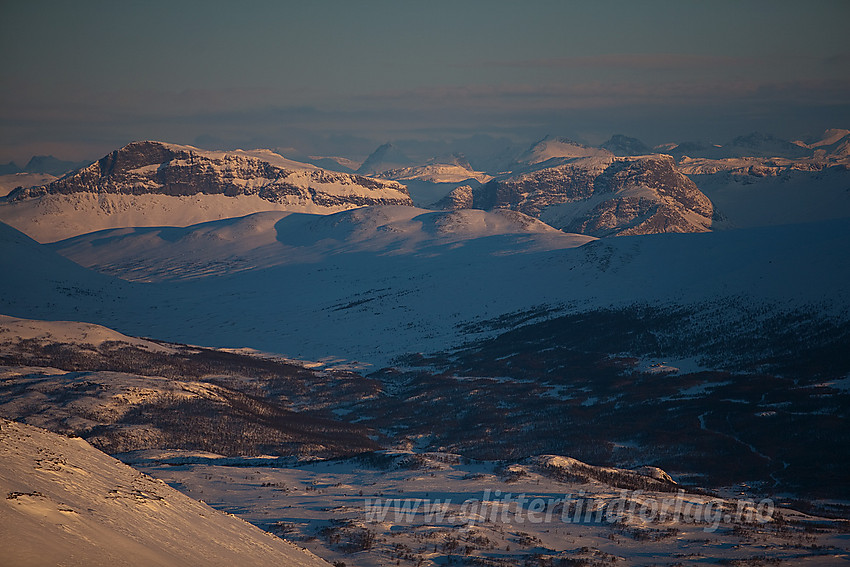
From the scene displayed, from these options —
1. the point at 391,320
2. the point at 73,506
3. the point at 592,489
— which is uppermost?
the point at 73,506

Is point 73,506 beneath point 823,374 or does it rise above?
above

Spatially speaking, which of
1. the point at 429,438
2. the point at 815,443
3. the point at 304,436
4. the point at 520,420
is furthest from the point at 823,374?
the point at 304,436

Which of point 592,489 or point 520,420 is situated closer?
point 592,489

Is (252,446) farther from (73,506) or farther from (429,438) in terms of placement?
(73,506)

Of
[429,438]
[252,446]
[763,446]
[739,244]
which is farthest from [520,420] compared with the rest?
[739,244]

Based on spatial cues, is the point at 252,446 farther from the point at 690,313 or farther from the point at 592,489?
the point at 690,313

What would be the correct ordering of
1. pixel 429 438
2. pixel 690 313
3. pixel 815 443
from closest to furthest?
pixel 815 443
pixel 429 438
pixel 690 313

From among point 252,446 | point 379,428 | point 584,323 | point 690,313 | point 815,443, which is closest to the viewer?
point 252,446
